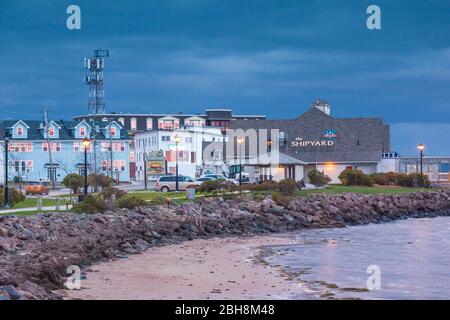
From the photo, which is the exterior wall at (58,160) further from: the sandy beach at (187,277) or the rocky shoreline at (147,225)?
the sandy beach at (187,277)

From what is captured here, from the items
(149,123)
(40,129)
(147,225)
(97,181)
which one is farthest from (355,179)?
(149,123)

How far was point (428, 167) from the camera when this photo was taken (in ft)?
319

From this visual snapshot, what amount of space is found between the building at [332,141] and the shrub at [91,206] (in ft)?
162

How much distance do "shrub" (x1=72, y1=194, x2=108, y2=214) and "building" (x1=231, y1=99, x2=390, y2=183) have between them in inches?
1950

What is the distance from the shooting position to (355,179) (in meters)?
76.8

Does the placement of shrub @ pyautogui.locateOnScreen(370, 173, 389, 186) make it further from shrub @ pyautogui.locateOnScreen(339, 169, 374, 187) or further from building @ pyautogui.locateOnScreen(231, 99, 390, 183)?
building @ pyautogui.locateOnScreen(231, 99, 390, 183)

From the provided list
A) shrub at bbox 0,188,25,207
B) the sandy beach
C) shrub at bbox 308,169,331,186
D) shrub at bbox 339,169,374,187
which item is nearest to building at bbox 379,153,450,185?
shrub at bbox 339,169,374,187

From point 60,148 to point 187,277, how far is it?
3228 inches

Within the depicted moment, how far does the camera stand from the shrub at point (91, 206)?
125 feet

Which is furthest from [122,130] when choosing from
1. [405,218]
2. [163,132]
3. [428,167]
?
[405,218]

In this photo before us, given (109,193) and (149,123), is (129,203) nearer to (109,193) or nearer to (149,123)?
(109,193)

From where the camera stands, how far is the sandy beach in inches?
851

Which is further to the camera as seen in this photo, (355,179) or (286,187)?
(355,179)
